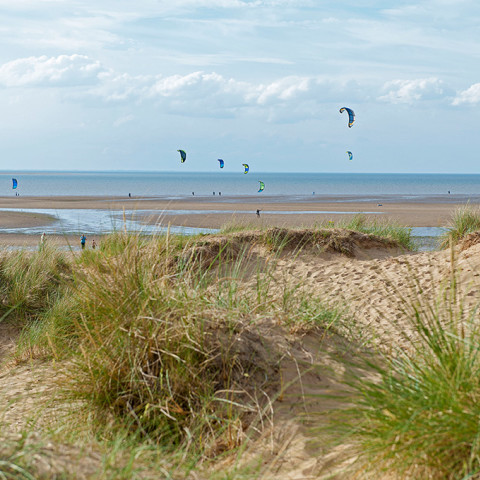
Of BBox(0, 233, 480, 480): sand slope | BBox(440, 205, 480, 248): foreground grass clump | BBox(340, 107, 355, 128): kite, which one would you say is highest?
BBox(340, 107, 355, 128): kite

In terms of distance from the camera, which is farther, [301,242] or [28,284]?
[301,242]

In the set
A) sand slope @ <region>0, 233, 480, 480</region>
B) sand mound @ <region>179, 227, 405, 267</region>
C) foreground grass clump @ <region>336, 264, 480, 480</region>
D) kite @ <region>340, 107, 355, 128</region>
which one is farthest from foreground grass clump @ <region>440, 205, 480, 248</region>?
kite @ <region>340, 107, 355, 128</region>

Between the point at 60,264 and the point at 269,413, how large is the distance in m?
6.23

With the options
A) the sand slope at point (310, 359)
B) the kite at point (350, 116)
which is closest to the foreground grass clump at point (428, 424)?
the sand slope at point (310, 359)

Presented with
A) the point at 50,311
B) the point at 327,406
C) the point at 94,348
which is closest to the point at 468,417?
the point at 327,406


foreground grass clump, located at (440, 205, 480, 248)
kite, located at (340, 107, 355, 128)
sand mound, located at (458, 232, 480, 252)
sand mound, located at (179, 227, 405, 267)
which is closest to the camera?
sand mound, located at (458, 232, 480, 252)

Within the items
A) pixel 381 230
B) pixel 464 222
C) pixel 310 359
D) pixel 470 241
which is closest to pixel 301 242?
pixel 381 230

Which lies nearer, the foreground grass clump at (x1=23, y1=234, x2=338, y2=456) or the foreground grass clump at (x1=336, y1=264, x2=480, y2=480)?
the foreground grass clump at (x1=336, y1=264, x2=480, y2=480)

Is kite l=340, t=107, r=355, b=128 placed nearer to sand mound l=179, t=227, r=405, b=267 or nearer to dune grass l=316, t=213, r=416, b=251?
dune grass l=316, t=213, r=416, b=251

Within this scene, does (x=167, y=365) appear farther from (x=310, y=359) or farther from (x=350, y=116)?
(x=350, y=116)

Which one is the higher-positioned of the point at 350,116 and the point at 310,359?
the point at 350,116

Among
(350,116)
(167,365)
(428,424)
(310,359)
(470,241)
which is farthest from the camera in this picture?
(350,116)

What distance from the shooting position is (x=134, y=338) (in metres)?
4.47

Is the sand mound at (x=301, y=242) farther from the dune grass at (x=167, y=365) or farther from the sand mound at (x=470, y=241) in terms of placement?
the dune grass at (x=167, y=365)
